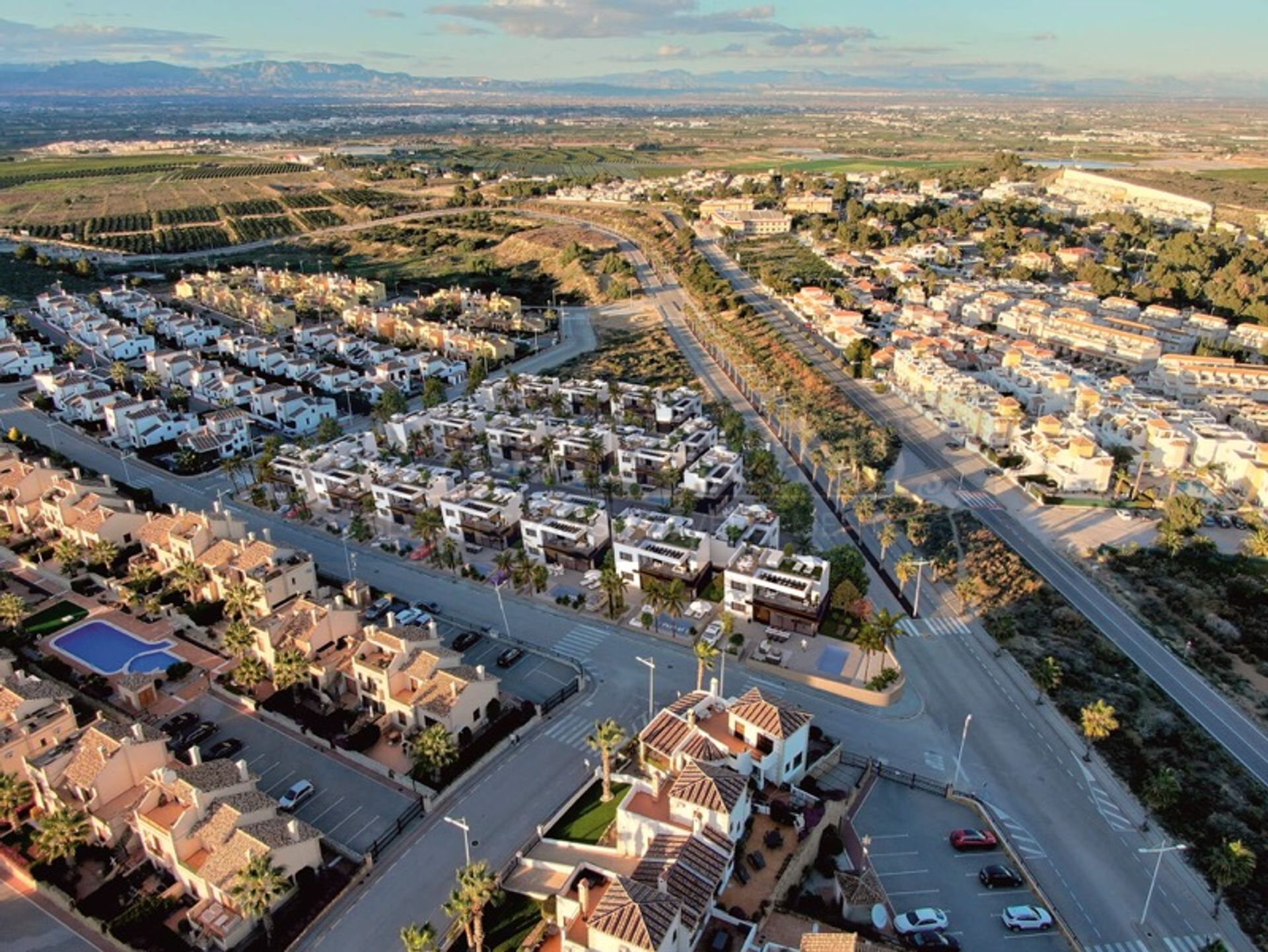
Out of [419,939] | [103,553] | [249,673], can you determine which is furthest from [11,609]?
[419,939]

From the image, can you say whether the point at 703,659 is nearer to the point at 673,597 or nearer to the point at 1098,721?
the point at 673,597

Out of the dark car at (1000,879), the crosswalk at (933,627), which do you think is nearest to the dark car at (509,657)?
the crosswalk at (933,627)

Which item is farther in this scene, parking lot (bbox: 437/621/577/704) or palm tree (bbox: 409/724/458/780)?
parking lot (bbox: 437/621/577/704)

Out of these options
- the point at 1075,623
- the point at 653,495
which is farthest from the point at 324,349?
the point at 1075,623

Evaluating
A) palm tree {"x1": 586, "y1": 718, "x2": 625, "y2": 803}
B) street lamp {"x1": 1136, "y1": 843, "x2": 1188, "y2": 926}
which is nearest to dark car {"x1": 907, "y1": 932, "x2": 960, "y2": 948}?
street lamp {"x1": 1136, "y1": 843, "x2": 1188, "y2": 926}

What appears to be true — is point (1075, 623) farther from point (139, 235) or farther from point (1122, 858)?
point (139, 235)

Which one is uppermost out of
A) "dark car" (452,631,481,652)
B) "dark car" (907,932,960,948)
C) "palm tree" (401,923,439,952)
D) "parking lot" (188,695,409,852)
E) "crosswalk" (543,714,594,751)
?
"palm tree" (401,923,439,952)

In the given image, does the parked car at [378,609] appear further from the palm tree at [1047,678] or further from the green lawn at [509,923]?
the palm tree at [1047,678]

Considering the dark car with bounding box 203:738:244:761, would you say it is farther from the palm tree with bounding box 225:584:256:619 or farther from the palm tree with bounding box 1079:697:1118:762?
the palm tree with bounding box 1079:697:1118:762
